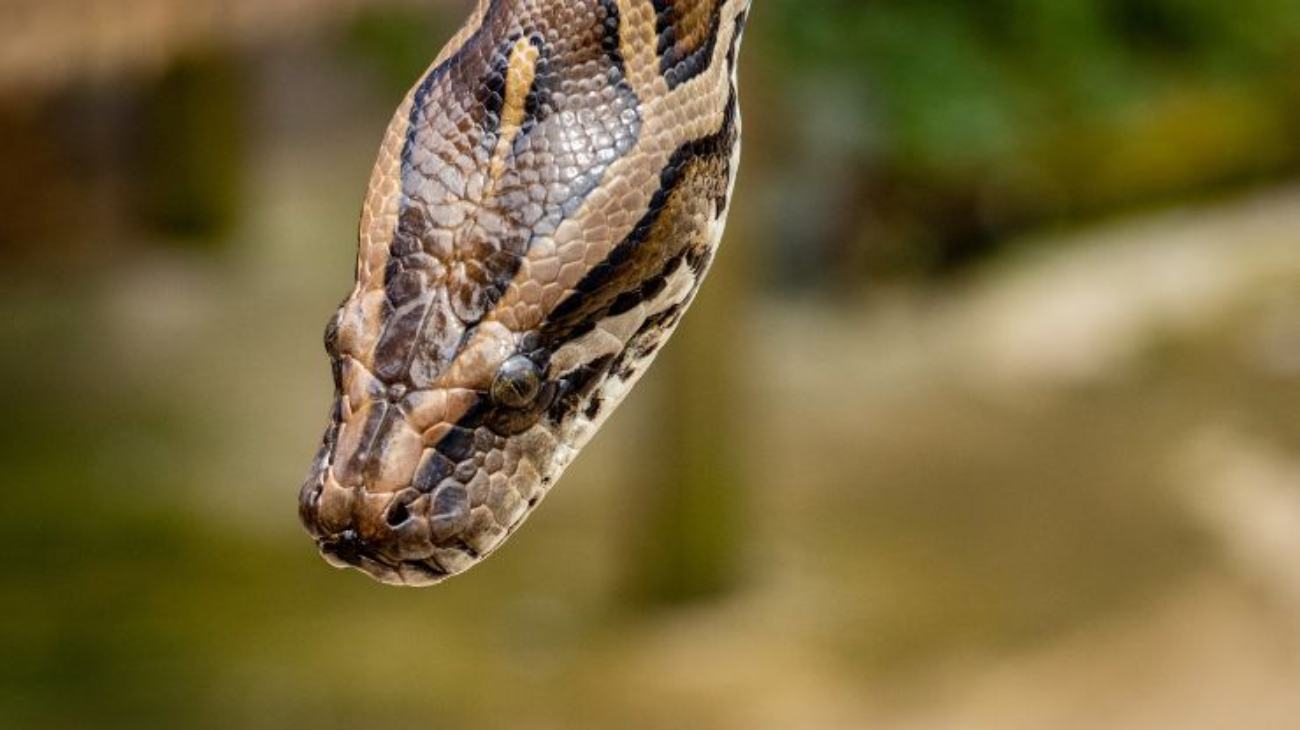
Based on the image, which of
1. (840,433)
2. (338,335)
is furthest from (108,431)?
(338,335)

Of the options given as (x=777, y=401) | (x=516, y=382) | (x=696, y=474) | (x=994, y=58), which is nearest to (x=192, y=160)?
(x=777, y=401)

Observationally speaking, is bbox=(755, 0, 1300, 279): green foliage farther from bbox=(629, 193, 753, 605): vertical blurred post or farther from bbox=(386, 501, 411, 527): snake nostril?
bbox=(386, 501, 411, 527): snake nostril

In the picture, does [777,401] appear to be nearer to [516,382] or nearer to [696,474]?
[696,474]

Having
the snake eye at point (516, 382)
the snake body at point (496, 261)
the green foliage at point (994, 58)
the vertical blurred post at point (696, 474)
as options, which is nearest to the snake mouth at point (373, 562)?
the snake body at point (496, 261)

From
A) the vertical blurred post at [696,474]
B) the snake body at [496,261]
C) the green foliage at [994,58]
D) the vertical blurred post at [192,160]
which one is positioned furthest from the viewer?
the vertical blurred post at [192,160]

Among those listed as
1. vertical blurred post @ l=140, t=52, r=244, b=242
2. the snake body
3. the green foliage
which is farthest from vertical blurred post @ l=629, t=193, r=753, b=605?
the snake body

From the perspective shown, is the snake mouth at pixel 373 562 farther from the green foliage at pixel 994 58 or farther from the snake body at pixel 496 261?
the green foliage at pixel 994 58

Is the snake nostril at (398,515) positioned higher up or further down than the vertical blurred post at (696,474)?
further down

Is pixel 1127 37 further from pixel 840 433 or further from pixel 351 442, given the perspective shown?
pixel 351 442

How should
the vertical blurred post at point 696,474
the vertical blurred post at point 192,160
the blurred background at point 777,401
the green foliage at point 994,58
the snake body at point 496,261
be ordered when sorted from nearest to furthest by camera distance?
1. the snake body at point 496,261
2. the green foliage at point 994,58
3. the blurred background at point 777,401
4. the vertical blurred post at point 696,474
5. the vertical blurred post at point 192,160
